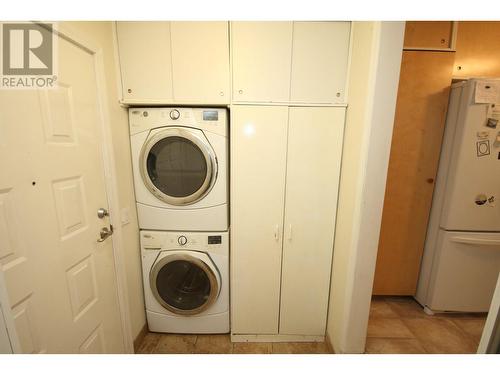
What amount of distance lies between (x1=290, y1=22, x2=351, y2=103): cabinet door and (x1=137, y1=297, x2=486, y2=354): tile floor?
1851 mm

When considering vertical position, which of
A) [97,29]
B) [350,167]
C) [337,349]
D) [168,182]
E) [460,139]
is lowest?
[337,349]

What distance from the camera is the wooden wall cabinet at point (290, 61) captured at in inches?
47.9

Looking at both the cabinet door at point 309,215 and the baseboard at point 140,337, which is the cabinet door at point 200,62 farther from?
the baseboard at point 140,337

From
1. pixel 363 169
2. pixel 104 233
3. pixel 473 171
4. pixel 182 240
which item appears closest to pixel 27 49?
pixel 104 233

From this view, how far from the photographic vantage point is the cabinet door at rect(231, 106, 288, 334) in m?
1.30

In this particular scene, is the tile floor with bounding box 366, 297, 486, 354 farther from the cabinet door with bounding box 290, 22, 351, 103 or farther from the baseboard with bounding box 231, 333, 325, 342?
the cabinet door with bounding box 290, 22, 351, 103

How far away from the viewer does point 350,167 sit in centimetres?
123

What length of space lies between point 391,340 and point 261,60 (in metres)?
2.32

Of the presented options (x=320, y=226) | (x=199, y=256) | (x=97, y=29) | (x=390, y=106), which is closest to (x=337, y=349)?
(x=320, y=226)

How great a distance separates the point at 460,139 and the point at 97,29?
8.48ft

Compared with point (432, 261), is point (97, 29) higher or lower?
higher

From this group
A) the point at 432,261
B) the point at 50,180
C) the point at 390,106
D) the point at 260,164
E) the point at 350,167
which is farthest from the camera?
the point at 432,261
